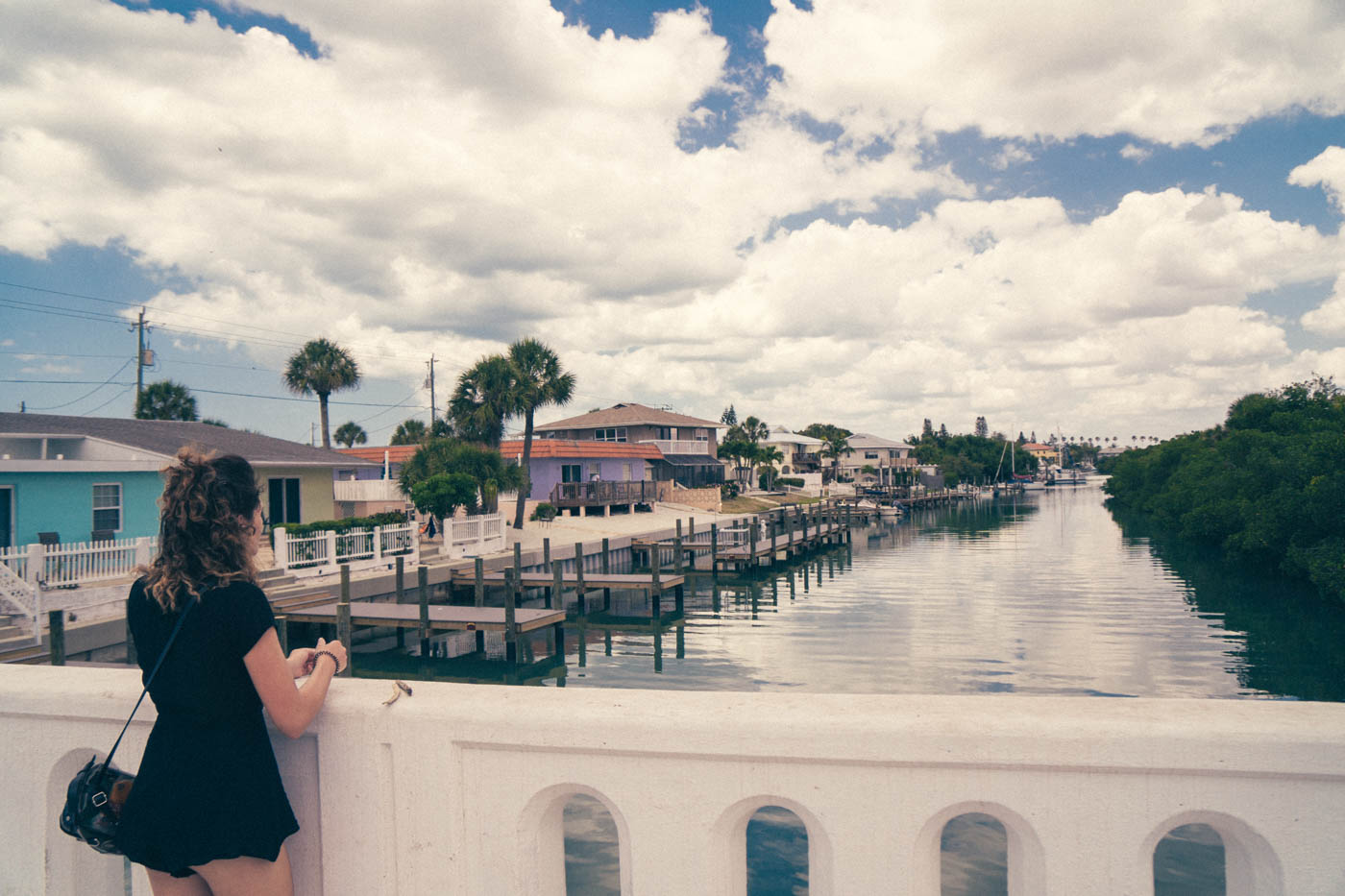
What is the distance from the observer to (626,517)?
151 ft

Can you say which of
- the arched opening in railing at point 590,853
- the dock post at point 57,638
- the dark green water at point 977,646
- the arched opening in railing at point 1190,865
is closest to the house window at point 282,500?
the dark green water at point 977,646

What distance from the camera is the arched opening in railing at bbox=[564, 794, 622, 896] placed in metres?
7.32

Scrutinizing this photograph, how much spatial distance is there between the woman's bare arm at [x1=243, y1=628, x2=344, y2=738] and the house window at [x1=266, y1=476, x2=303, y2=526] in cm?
2697

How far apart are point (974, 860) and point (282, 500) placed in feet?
84.7

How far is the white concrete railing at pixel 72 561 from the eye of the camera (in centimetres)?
1487

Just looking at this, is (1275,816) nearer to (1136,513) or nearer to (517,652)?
(517,652)

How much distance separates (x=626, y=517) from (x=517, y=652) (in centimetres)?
2728

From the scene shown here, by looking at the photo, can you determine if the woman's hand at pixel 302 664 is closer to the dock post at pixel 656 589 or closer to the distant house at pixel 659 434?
the dock post at pixel 656 589

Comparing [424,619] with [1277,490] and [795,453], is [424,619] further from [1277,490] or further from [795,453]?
[795,453]

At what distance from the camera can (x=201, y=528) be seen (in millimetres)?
2133

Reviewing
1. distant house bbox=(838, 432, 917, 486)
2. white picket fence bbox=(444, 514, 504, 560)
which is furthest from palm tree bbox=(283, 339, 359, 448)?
distant house bbox=(838, 432, 917, 486)

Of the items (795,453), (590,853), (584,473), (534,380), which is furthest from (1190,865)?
(795,453)

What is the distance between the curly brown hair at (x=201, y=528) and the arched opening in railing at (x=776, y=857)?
20.1ft

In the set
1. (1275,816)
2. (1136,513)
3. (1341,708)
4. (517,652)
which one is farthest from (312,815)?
(1136,513)
